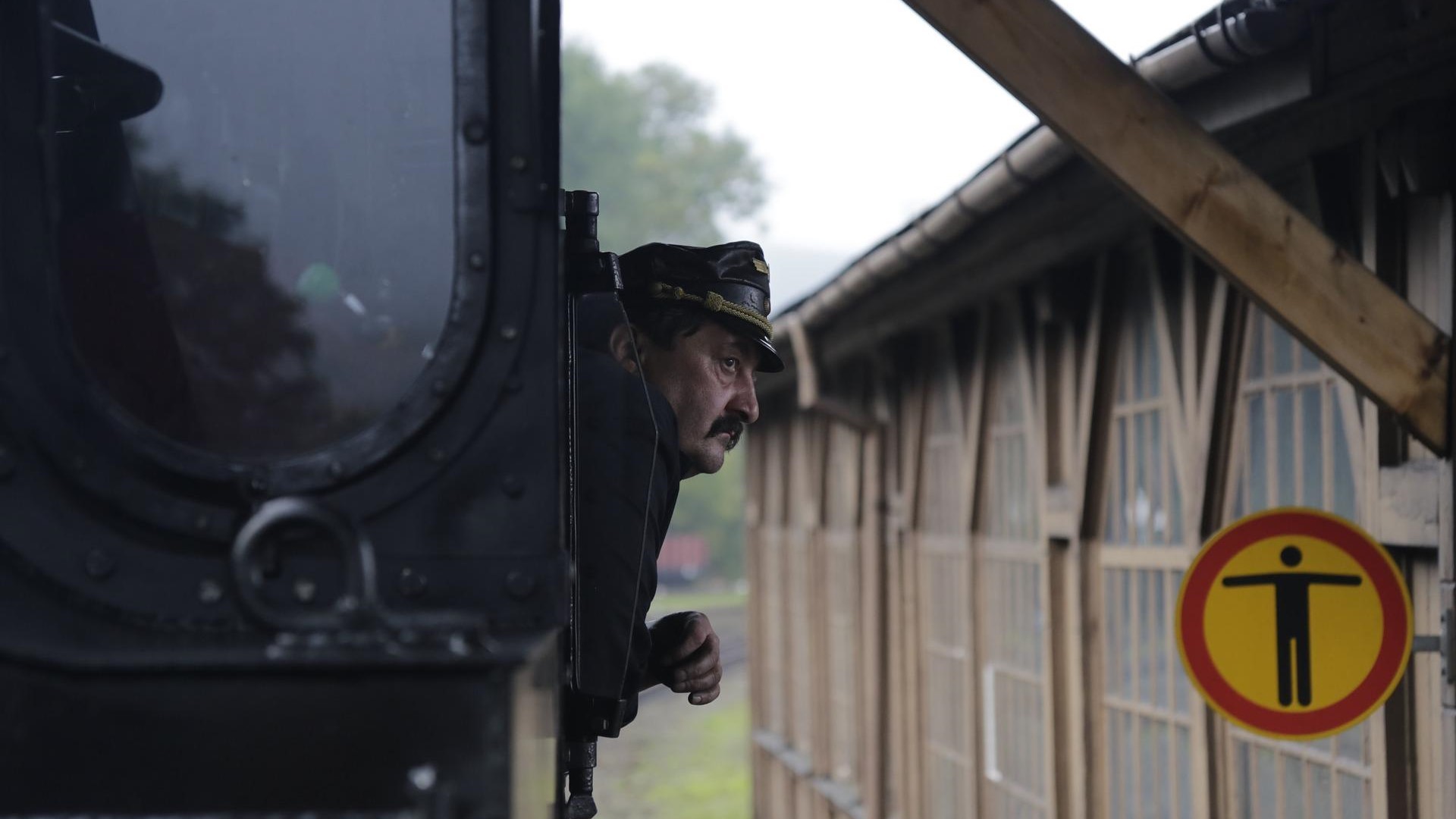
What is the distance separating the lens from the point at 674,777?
24906 millimetres

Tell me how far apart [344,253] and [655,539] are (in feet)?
2.73

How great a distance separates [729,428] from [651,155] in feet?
173

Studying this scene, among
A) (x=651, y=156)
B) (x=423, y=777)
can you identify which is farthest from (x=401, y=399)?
(x=651, y=156)

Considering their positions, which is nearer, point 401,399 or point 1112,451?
point 401,399

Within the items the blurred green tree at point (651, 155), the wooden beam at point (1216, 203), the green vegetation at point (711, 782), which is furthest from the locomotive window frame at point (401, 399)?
the blurred green tree at point (651, 155)

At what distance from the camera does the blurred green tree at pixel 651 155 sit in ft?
180

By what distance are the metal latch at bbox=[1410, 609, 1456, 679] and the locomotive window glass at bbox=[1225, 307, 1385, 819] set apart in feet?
2.23

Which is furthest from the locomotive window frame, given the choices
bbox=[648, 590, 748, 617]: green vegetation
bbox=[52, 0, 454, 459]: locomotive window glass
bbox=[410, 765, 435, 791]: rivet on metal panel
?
bbox=[648, 590, 748, 617]: green vegetation

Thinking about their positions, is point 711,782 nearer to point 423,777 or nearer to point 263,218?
point 263,218

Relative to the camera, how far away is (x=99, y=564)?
2094mm

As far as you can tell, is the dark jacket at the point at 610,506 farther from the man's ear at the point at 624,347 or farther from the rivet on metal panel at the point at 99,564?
the rivet on metal panel at the point at 99,564

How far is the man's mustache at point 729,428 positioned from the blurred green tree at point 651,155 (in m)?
49.8

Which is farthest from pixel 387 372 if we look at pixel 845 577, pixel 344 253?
pixel 845 577

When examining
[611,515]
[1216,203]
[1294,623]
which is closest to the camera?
[611,515]
